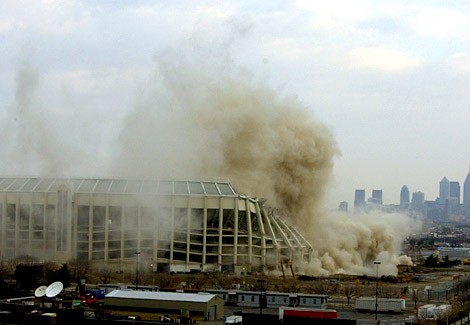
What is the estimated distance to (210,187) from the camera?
70062 mm

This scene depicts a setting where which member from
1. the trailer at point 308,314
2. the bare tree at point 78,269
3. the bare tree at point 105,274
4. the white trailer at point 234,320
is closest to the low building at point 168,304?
the white trailer at point 234,320

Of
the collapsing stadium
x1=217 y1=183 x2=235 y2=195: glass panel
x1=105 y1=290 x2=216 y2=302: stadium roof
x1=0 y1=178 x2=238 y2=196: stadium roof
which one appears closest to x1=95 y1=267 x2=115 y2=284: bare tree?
the collapsing stadium

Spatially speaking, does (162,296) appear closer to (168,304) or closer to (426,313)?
(168,304)

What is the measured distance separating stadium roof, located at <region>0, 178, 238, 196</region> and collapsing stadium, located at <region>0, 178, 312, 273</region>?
80 mm

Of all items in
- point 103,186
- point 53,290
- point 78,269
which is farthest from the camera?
point 103,186

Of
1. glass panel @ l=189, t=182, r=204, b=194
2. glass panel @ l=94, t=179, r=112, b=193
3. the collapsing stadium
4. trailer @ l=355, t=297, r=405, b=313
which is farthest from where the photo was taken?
glass panel @ l=189, t=182, r=204, b=194

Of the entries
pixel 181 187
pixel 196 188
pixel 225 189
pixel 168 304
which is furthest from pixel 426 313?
pixel 181 187

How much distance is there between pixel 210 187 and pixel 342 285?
590 inches

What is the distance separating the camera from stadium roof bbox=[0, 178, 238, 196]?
68.4 metres

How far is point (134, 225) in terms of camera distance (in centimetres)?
6681

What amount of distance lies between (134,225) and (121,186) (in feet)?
13.7

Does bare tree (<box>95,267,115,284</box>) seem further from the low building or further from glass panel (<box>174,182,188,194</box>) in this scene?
the low building

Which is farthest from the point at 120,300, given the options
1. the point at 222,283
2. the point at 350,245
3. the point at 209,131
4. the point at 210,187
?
the point at 350,245

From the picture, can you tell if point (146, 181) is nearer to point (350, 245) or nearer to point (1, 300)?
point (350, 245)
